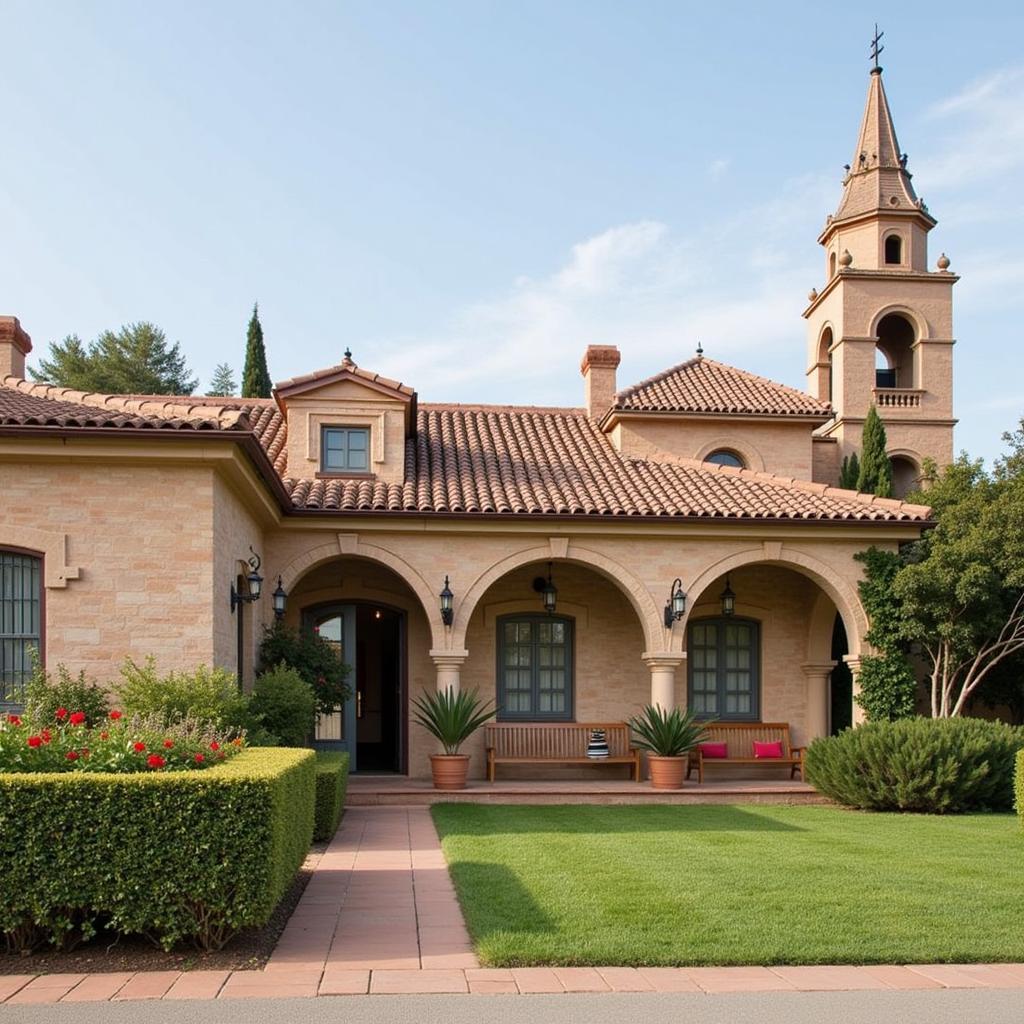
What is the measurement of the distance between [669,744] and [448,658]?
3479mm

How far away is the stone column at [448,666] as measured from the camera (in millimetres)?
16984

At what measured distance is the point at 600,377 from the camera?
74.9 feet

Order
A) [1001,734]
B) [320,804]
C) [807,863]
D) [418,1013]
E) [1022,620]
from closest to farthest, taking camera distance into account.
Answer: [418,1013] < [807,863] < [320,804] < [1001,734] < [1022,620]

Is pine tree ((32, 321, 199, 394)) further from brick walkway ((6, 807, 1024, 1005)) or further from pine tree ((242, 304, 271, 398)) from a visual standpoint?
brick walkway ((6, 807, 1024, 1005))

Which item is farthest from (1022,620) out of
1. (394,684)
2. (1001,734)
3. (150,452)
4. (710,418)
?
(150,452)

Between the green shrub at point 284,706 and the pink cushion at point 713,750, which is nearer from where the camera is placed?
the green shrub at point 284,706

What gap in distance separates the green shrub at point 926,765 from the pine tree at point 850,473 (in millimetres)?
12096

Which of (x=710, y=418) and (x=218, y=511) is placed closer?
(x=218, y=511)

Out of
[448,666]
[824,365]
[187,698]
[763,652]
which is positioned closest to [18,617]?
[187,698]

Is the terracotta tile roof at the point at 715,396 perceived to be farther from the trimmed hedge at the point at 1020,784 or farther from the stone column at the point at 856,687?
the trimmed hedge at the point at 1020,784

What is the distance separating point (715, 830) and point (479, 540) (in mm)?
6104

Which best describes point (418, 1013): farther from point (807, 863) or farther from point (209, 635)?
point (209, 635)

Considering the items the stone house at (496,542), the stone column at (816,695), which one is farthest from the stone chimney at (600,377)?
the stone column at (816,695)

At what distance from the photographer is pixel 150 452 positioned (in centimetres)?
1230
